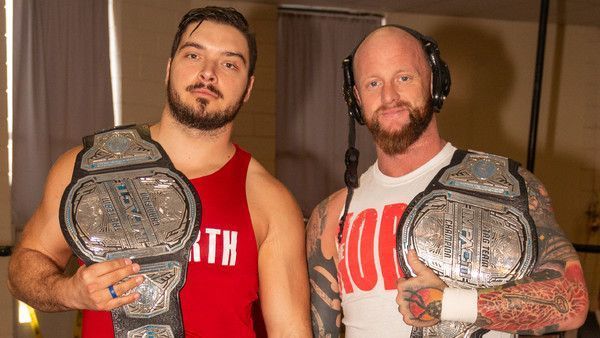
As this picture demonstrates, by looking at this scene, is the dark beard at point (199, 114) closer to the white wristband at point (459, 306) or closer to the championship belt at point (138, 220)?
the championship belt at point (138, 220)

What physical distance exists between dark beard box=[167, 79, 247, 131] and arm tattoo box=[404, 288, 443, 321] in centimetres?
70

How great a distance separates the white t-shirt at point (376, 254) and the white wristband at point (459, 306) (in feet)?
0.54

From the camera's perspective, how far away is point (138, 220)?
6.64ft

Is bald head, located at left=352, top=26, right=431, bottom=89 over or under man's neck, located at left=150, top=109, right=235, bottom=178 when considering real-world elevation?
over

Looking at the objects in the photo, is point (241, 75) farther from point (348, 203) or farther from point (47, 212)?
point (47, 212)

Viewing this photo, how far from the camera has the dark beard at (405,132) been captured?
6.84 ft

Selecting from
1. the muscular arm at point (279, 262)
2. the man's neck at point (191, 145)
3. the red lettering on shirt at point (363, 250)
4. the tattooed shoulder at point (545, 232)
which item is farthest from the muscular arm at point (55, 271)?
the tattooed shoulder at point (545, 232)

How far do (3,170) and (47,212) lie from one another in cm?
231

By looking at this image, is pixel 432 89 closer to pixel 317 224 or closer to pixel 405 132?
pixel 405 132

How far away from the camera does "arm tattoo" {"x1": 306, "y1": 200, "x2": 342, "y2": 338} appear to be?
224 cm

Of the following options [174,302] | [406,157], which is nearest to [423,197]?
[406,157]

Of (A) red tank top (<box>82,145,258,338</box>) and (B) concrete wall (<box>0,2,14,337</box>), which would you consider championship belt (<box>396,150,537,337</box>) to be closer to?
(A) red tank top (<box>82,145,258,338</box>)

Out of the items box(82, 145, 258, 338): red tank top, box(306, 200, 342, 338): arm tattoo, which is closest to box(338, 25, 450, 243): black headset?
box(306, 200, 342, 338): arm tattoo

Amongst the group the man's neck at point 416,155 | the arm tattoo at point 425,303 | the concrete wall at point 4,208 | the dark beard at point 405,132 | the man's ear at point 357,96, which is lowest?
the concrete wall at point 4,208
